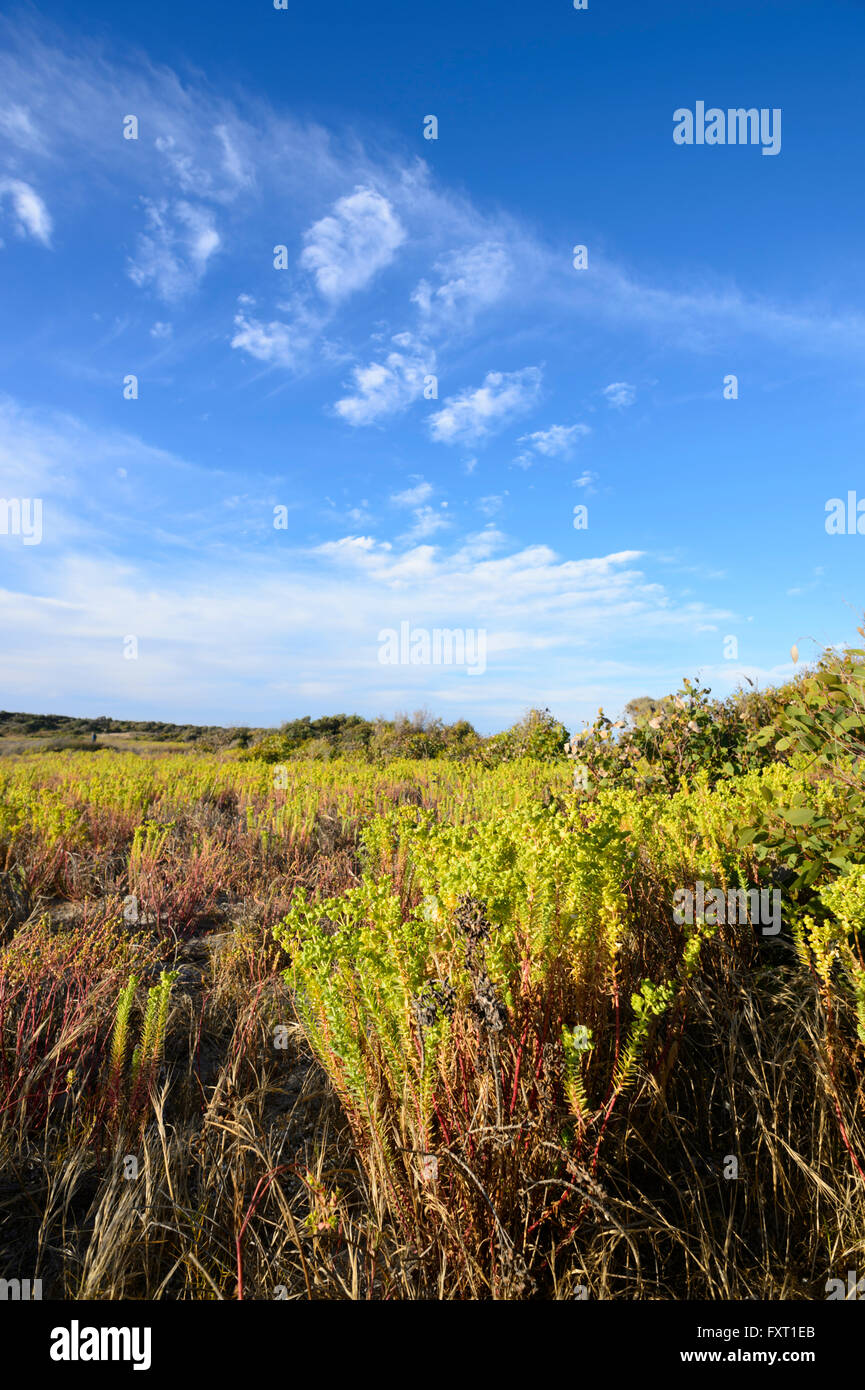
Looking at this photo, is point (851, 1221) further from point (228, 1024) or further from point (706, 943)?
point (228, 1024)

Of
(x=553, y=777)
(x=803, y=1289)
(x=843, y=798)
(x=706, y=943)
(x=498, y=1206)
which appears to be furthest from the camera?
(x=553, y=777)

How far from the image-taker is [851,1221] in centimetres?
182

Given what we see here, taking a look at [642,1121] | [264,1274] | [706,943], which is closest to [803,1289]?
[642,1121]

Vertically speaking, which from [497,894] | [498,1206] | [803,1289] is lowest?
[803,1289]

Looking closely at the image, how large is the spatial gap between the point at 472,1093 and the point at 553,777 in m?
7.01

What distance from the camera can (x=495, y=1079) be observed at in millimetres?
1530

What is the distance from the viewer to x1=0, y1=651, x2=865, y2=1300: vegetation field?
1.65 meters

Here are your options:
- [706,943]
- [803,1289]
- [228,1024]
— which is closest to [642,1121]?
[803,1289]

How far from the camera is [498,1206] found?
1603 mm

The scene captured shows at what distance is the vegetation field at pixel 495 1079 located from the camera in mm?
1647

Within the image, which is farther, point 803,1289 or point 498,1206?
point 803,1289
